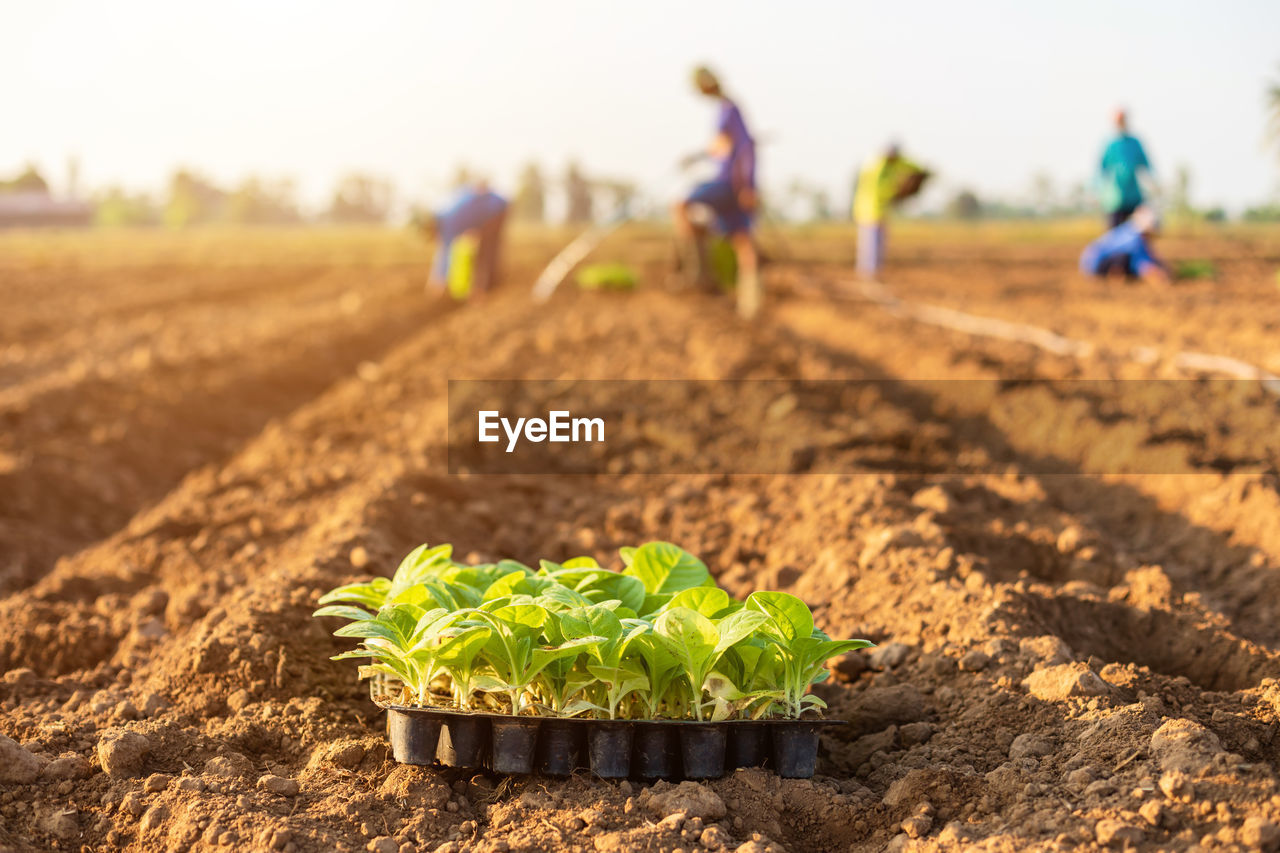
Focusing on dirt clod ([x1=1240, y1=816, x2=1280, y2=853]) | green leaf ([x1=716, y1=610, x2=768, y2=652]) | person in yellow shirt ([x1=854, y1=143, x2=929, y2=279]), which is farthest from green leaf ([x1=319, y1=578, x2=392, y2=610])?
person in yellow shirt ([x1=854, y1=143, x2=929, y2=279])

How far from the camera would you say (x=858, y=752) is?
264 cm

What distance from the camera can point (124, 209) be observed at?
112875 mm

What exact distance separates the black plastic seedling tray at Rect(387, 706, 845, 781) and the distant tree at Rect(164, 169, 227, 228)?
4416 inches

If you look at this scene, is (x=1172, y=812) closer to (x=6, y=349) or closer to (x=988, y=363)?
(x=988, y=363)

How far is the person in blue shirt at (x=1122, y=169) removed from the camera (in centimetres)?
1237

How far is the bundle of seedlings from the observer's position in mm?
2293

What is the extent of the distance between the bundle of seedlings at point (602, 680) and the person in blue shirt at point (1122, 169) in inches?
455

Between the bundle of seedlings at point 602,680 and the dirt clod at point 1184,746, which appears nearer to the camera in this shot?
the dirt clod at point 1184,746

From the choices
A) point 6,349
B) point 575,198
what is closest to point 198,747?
point 6,349

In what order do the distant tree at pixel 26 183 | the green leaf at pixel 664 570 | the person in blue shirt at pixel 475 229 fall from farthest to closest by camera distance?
the distant tree at pixel 26 183, the person in blue shirt at pixel 475 229, the green leaf at pixel 664 570

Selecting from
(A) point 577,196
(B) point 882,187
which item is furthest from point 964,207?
(B) point 882,187

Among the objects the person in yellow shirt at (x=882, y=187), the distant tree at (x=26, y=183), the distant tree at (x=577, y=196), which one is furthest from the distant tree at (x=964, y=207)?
the distant tree at (x=26, y=183)

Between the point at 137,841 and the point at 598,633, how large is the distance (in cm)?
100

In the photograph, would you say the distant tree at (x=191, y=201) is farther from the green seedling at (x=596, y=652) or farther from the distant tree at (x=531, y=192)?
the green seedling at (x=596, y=652)
